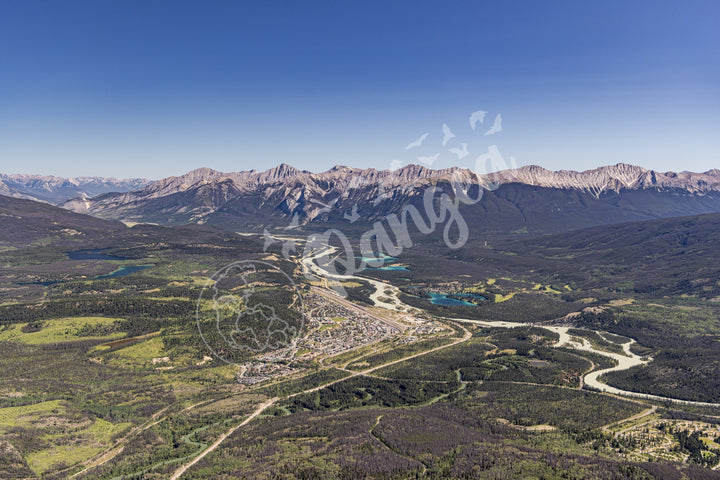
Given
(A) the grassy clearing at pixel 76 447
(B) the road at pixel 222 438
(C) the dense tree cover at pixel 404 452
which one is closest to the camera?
(C) the dense tree cover at pixel 404 452

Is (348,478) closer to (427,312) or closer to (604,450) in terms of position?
(604,450)

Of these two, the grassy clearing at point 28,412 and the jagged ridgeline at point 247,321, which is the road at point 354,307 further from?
the grassy clearing at point 28,412

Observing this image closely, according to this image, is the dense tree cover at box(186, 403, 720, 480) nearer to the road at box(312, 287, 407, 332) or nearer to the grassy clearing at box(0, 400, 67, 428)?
the grassy clearing at box(0, 400, 67, 428)

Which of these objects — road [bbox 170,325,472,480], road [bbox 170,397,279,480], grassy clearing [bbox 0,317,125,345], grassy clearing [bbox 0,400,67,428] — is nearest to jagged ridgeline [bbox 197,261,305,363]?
road [bbox 170,325,472,480]

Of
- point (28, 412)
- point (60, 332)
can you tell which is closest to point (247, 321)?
point (60, 332)

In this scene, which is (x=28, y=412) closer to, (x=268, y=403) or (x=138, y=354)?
(x=138, y=354)

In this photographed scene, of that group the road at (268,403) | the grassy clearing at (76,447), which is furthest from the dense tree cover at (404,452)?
the grassy clearing at (76,447)
